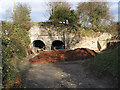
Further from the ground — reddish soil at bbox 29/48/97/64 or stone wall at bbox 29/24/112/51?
stone wall at bbox 29/24/112/51

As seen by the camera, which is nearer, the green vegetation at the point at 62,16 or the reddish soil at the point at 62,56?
the reddish soil at the point at 62,56

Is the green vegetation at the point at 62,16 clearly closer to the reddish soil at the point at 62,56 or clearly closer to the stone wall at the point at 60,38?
the stone wall at the point at 60,38

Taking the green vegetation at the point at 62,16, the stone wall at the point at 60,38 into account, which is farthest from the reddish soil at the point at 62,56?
the green vegetation at the point at 62,16

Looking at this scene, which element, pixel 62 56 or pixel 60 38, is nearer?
pixel 62 56

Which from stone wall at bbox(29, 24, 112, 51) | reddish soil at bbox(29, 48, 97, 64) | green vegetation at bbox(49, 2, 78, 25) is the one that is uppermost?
green vegetation at bbox(49, 2, 78, 25)

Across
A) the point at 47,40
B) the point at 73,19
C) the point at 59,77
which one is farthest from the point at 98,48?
the point at 59,77

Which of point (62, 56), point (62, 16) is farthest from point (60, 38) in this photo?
point (62, 56)

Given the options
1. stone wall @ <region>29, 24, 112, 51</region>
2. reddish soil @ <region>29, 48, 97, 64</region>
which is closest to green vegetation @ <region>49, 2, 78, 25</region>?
stone wall @ <region>29, 24, 112, 51</region>

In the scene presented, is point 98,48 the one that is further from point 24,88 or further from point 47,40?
point 24,88

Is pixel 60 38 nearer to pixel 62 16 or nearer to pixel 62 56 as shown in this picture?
pixel 62 16

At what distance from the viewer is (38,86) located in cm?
337

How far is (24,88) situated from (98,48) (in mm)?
10613

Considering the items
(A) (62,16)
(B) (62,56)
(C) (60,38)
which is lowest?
(B) (62,56)

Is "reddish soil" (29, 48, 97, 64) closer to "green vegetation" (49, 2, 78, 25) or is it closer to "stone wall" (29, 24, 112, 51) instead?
"stone wall" (29, 24, 112, 51)
